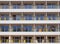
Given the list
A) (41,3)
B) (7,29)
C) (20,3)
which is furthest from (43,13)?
(7,29)

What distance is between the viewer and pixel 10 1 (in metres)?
30.5

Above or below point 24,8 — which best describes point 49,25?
below

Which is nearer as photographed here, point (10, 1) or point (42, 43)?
point (42, 43)

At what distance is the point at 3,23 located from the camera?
96.7 feet

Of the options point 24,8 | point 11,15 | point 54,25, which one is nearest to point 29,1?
point 24,8

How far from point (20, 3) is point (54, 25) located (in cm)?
650

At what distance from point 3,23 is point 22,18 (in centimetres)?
306

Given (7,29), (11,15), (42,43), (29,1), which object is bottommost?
(42,43)

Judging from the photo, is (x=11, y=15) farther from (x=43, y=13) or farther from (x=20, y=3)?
(x=43, y=13)

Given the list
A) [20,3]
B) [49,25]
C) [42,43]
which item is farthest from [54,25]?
[20,3]

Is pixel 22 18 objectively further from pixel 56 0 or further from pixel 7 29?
pixel 56 0

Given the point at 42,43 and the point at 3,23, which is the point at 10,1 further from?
the point at 42,43

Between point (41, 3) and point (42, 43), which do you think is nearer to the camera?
point (42, 43)

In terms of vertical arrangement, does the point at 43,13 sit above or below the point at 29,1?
below
